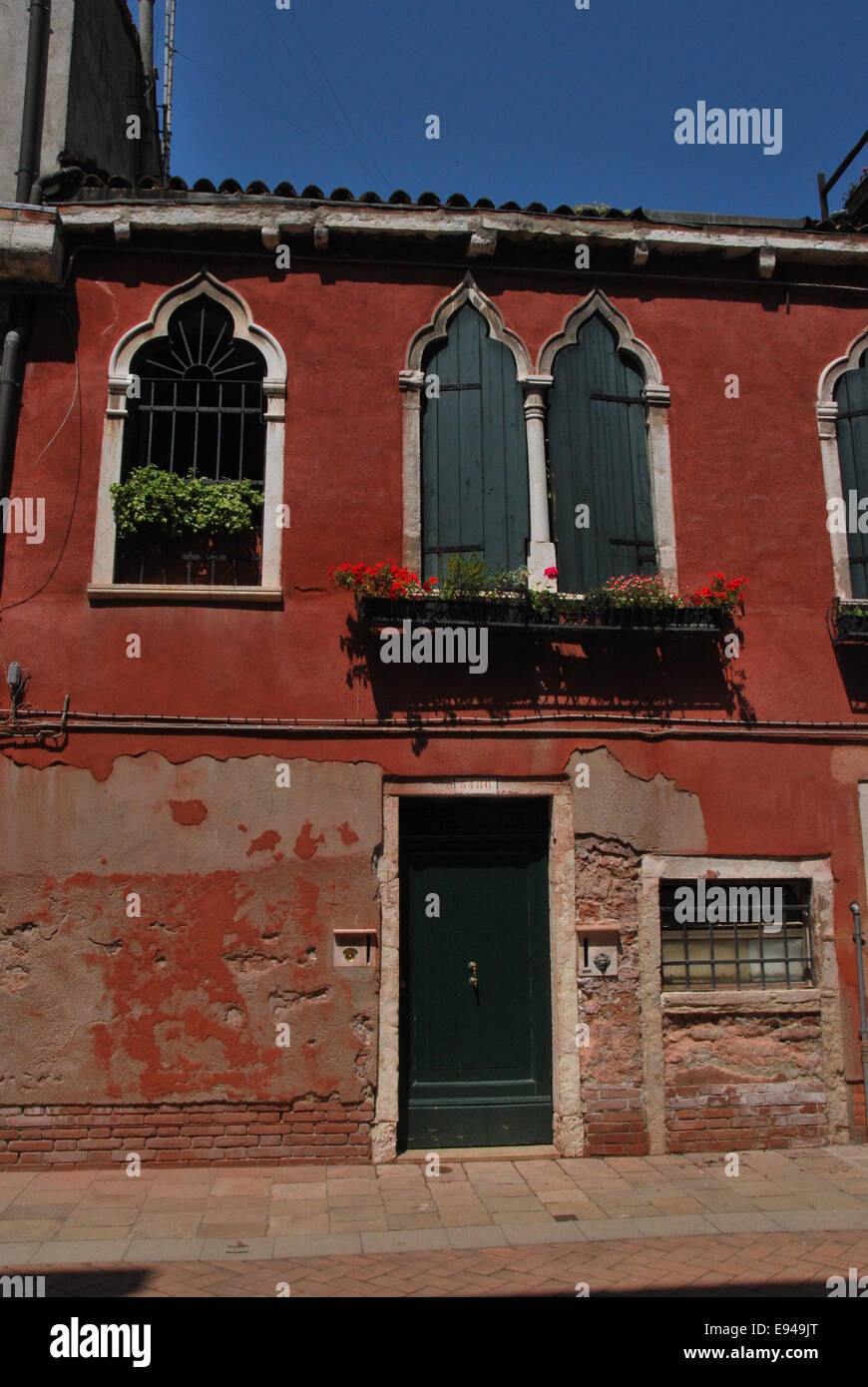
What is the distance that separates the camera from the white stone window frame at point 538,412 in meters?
8.02

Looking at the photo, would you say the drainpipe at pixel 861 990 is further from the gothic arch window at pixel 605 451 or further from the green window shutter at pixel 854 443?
the gothic arch window at pixel 605 451

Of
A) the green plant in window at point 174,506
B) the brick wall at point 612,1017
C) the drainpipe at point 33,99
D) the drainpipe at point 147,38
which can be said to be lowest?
the brick wall at point 612,1017

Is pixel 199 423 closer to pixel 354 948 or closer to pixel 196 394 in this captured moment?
pixel 196 394

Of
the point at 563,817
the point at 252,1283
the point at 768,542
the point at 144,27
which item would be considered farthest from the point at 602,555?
the point at 144,27

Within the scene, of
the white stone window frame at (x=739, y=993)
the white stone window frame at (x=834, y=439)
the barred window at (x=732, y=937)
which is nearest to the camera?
the white stone window frame at (x=739, y=993)

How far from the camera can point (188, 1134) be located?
699cm

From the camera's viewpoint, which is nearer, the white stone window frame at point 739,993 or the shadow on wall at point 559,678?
the white stone window frame at point 739,993

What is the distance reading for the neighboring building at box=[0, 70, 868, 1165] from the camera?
7.18 metres

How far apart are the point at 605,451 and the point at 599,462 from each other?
0.11m

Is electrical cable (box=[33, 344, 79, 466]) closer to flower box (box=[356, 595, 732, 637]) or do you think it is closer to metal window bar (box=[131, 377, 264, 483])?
metal window bar (box=[131, 377, 264, 483])

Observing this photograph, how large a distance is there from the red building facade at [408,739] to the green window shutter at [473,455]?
0.06 m

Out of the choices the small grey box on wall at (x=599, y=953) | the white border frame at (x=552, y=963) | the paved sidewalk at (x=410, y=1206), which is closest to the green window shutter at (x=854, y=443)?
the white border frame at (x=552, y=963)

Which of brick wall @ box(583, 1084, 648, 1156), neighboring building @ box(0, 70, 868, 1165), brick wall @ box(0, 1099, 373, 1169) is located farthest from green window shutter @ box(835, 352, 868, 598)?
brick wall @ box(0, 1099, 373, 1169)

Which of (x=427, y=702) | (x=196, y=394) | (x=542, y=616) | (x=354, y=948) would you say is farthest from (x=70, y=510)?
(x=354, y=948)
